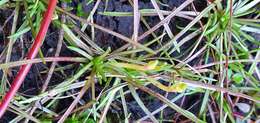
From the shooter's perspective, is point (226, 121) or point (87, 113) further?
point (226, 121)

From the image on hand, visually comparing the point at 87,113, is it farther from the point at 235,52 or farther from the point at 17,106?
the point at 235,52

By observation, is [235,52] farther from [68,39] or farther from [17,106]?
[17,106]

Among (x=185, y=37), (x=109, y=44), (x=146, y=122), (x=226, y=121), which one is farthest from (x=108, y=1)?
(x=226, y=121)

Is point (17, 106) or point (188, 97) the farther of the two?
point (188, 97)

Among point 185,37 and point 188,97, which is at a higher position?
point 185,37

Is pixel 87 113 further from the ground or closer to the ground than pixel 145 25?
closer to the ground

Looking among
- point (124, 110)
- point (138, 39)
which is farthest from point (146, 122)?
point (138, 39)

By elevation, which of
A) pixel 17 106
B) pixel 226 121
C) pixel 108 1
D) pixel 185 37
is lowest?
pixel 226 121
